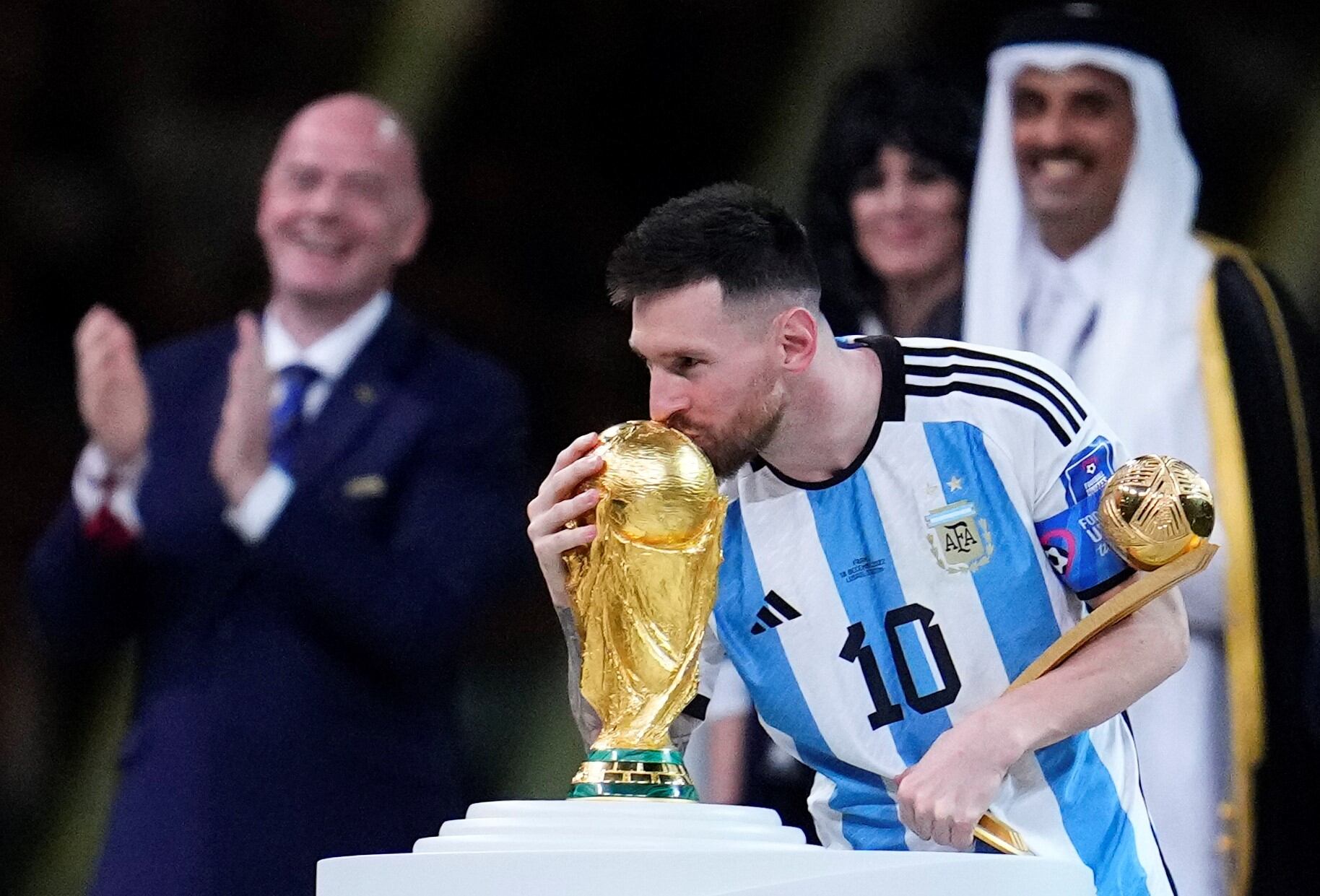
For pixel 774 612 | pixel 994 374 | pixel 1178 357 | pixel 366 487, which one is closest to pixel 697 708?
pixel 774 612

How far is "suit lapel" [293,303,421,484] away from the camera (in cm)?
367

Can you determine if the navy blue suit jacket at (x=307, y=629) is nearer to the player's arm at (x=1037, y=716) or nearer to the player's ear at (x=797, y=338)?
the player's ear at (x=797, y=338)

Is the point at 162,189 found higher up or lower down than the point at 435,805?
higher up

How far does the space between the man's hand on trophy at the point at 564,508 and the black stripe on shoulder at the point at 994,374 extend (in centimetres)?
44

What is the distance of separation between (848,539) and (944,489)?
0.12 meters

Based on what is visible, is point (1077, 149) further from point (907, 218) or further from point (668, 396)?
point (668, 396)

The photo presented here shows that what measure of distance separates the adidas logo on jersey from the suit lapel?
1.37 meters

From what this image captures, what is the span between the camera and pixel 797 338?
2312mm

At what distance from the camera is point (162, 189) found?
4.61 meters

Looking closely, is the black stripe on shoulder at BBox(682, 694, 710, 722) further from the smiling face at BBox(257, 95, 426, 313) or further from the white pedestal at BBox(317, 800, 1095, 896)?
the smiling face at BBox(257, 95, 426, 313)

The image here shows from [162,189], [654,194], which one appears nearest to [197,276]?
[162,189]

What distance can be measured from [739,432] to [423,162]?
244cm

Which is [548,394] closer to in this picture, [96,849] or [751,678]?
[96,849]

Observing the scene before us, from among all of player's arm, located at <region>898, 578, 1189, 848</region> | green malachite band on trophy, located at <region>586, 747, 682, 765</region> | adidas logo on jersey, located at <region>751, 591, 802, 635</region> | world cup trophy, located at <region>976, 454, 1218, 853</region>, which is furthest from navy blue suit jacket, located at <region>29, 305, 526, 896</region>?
world cup trophy, located at <region>976, 454, 1218, 853</region>
